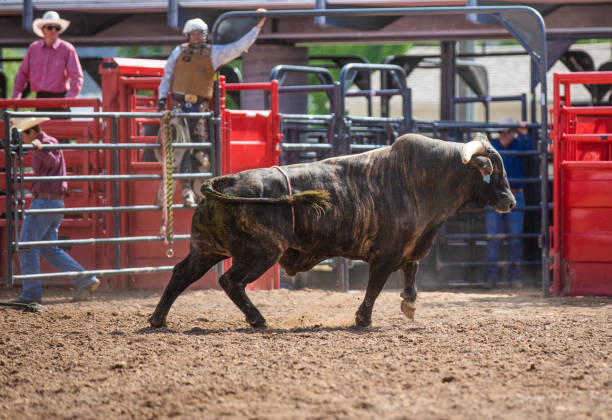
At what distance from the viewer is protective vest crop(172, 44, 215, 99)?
8109mm

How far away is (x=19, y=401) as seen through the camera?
13.9 ft

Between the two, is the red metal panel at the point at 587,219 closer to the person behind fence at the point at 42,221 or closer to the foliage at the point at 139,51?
the person behind fence at the point at 42,221

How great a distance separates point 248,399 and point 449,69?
381 inches

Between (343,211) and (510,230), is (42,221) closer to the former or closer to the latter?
(343,211)

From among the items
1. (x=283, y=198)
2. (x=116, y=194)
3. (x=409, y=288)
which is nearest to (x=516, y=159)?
(x=409, y=288)

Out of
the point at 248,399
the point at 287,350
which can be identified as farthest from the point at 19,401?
the point at 287,350

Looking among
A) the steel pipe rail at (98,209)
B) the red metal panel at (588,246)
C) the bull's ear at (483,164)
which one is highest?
the bull's ear at (483,164)

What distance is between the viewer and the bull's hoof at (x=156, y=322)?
605 centimetres

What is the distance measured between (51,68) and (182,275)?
14.1ft

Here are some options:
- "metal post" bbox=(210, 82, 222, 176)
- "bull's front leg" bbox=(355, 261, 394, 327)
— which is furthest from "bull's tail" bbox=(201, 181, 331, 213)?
"metal post" bbox=(210, 82, 222, 176)

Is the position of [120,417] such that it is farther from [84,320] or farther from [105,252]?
[105,252]

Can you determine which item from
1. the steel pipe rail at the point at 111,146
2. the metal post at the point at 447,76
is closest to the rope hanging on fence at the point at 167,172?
the steel pipe rail at the point at 111,146

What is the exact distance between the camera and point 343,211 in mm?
5957

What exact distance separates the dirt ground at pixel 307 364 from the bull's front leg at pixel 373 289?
3.9 inches
